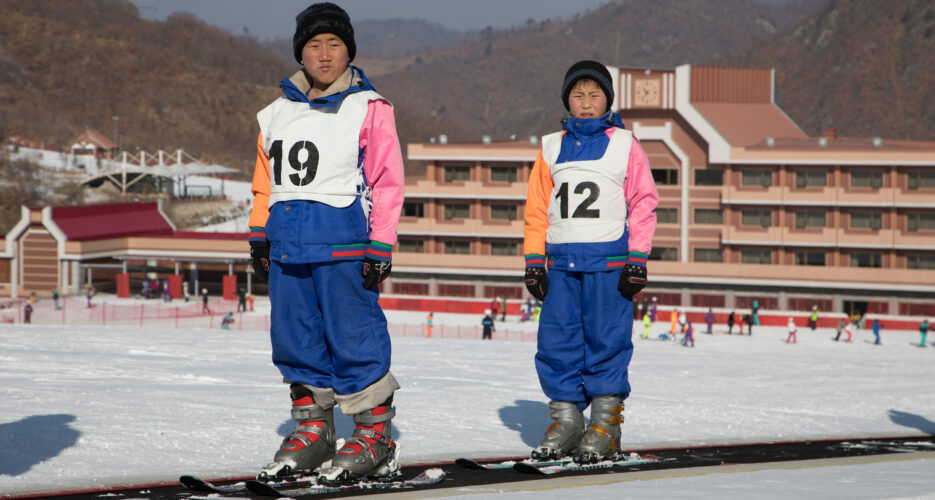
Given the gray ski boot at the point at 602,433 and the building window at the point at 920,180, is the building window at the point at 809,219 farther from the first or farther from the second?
the gray ski boot at the point at 602,433

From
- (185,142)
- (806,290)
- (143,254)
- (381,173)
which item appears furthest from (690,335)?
(185,142)

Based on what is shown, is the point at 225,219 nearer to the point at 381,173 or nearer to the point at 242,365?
the point at 242,365

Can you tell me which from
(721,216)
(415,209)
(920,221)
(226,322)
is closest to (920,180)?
(920,221)

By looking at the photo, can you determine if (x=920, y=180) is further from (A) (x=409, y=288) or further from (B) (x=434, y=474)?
(B) (x=434, y=474)

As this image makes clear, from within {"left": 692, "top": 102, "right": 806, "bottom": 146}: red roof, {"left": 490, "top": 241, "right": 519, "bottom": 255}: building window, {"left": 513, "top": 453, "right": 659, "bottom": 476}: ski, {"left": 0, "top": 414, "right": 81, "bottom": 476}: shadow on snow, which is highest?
{"left": 692, "top": 102, "right": 806, "bottom": 146}: red roof

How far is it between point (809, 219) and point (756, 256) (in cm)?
321

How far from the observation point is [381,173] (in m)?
7.25

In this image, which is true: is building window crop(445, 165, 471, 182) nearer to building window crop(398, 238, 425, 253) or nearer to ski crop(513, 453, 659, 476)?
building window crop(398, 238, 425, 253)

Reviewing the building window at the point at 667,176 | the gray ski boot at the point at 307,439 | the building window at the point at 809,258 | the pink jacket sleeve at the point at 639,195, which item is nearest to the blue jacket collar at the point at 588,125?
the pink jacket sleeve at the point at 639,195

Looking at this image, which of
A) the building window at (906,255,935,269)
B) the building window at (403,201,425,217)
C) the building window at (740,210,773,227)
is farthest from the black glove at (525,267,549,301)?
the building window at (403,201,425,217)

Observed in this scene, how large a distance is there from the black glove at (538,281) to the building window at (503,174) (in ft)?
160

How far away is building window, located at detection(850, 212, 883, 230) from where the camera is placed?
53.3 m

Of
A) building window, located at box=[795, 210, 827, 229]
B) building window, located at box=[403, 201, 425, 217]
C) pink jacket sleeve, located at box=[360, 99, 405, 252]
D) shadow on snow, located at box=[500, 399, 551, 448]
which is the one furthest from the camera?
building window, located at box=[403, 201, 425, 217]

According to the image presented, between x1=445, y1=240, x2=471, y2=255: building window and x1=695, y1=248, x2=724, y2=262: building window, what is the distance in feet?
40.0
